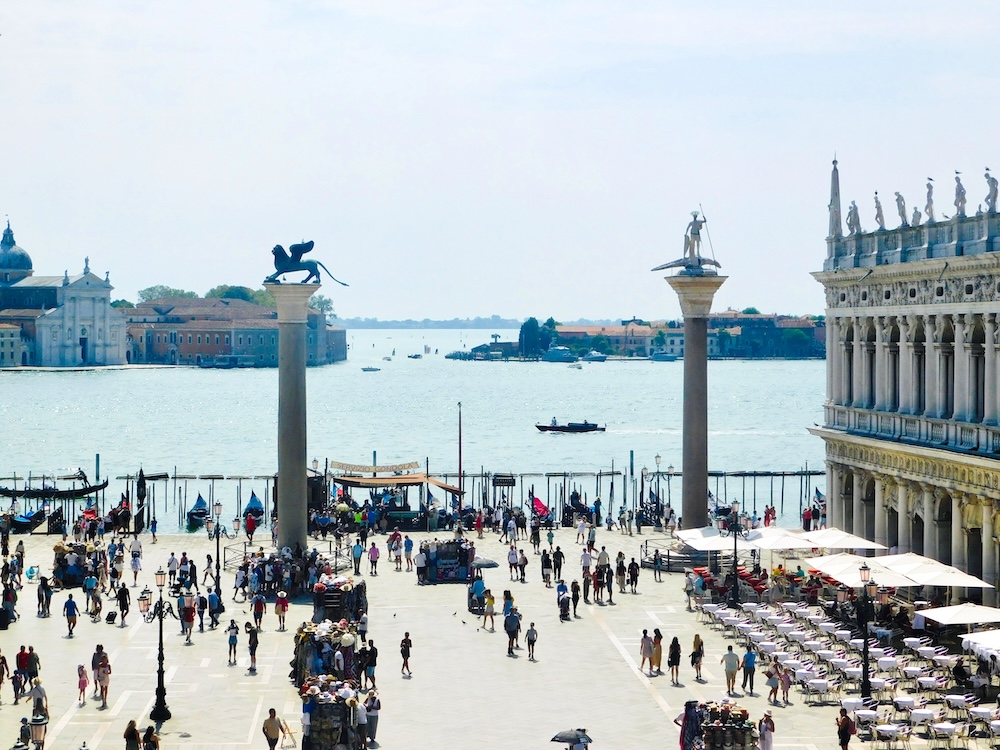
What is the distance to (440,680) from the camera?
33.0 metres

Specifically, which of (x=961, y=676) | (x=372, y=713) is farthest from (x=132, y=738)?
(x=961, y=676)

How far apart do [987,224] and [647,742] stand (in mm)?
15723

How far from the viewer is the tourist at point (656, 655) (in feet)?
110

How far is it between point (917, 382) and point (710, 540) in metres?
6.42

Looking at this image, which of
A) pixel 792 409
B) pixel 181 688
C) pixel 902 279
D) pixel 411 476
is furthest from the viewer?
pixel 792 409

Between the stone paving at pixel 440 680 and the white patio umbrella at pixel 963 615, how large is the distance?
3029 millimetres

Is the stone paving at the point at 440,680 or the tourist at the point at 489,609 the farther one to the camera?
the tourist at the point at 489,609

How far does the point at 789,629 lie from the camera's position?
34844 millimetres

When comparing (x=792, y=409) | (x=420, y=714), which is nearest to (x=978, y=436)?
(x=420, y=714)

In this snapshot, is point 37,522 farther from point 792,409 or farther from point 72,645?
point 792,409

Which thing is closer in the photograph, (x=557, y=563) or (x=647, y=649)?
(x=647, y=649)

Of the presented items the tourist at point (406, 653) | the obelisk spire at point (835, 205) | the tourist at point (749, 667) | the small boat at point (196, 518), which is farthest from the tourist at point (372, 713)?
the small boat at point (196, 518)

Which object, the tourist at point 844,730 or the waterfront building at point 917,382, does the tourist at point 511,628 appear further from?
the waterfront building at point 917,382

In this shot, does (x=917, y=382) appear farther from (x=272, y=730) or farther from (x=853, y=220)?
(x=272, y=730)
